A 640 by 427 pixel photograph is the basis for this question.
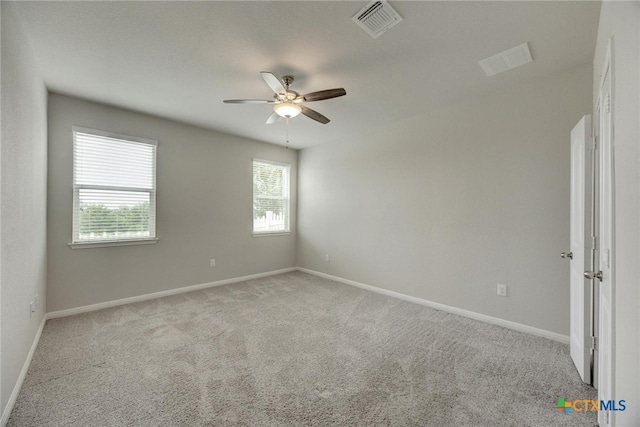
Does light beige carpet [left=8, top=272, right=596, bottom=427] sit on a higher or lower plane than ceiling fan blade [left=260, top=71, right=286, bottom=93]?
lower

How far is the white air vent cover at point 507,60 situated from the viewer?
7.33 feet

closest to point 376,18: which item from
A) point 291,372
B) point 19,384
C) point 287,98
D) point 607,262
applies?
point 287,98

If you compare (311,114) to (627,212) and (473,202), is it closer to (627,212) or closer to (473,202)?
(473,202)

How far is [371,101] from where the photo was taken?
3.24m

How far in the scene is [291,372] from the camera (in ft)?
6.84

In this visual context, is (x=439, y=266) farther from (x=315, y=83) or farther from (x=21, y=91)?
(x=21, y=91)

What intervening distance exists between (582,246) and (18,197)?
13.4ft

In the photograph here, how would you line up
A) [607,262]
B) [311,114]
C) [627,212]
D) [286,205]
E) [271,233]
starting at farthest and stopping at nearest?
[286,205]
[271,233]
[311,114]
[607,262]
[627,212]

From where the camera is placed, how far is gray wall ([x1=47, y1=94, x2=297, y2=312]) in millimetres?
3143

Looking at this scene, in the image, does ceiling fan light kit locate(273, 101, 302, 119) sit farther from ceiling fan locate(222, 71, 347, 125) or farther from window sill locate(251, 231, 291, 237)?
window sill locate(251, 231, 291, 237)

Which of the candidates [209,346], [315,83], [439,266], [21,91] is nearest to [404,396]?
[209,346]

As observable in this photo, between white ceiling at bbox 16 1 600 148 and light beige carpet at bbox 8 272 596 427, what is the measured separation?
102 inches

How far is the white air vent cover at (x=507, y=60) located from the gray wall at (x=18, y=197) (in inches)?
138

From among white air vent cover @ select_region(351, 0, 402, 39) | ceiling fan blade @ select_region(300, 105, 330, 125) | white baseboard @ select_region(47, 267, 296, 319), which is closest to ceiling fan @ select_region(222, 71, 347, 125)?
ceiling fan blade @ select_region(300, 105, 330, 125)
